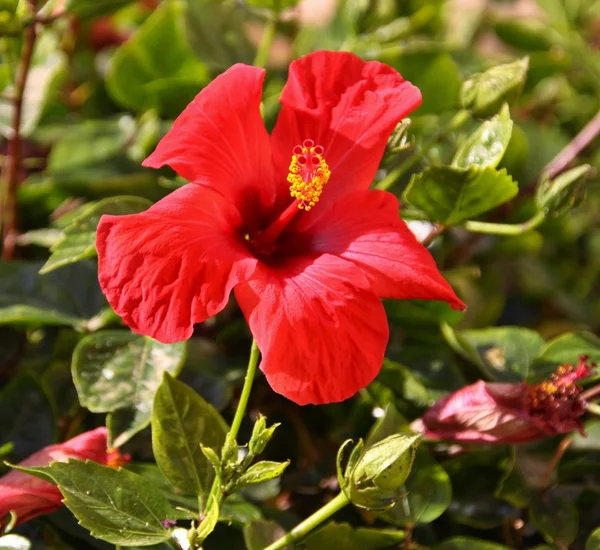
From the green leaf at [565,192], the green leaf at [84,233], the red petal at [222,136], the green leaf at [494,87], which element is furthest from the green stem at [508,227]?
the green leaf at [84,233]

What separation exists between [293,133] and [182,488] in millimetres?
335

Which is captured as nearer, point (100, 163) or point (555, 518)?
point (555, 518)

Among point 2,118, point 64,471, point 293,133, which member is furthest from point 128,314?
point 2,118

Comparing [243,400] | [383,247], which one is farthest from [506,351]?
[243,400]

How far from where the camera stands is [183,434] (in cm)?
65

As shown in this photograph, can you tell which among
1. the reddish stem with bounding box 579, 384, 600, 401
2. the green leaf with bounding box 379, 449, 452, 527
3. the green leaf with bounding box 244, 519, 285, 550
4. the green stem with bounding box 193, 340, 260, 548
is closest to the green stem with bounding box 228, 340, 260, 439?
the green stem with bounding box 193, 340, 260, 548

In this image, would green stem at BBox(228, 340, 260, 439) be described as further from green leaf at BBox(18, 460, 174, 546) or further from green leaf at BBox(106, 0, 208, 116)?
green leaf at BBox(106, 0, 208, 116)

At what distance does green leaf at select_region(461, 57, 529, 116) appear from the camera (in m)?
0.74

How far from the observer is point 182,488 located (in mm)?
646

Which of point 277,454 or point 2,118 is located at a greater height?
point 2,118

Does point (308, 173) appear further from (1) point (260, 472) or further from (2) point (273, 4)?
(2) point (273, 4)

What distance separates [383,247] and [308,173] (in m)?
0.10

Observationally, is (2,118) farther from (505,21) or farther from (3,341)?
(505,21)

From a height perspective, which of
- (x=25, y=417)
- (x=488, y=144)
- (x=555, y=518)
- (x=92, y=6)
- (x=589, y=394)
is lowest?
(x=555, y=518)
